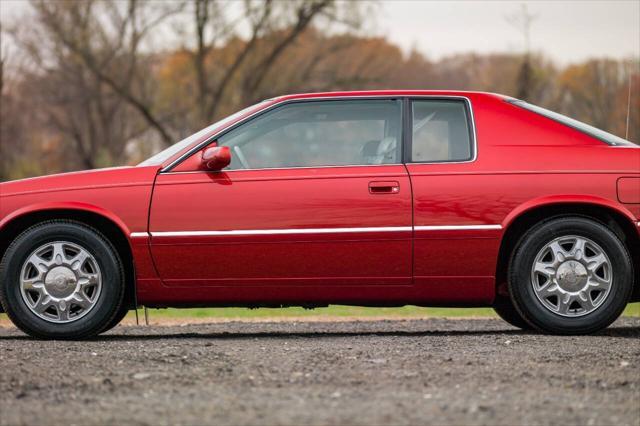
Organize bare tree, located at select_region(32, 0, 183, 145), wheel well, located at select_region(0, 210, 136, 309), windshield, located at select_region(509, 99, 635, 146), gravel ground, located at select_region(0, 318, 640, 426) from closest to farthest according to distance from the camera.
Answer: gravel ground, located at select_region(0, 318, 640, 426) → wheel well, located at select_region(0, 210, 136, 309) → windshield, located at select_region(509, 99, 635, 146) → bare tree, located at select_region(32, 0, 183, 145)

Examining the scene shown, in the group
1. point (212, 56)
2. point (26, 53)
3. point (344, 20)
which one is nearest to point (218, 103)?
point (212, 56)

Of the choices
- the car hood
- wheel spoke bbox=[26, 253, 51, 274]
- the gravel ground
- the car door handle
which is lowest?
the gravel ground

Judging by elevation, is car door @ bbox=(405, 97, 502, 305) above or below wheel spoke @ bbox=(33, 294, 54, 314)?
above

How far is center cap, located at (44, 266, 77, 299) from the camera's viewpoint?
692 centimetres

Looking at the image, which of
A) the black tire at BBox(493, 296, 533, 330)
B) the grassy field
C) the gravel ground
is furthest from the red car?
the grassy field

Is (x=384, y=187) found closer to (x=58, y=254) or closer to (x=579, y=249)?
(x=579, y=249)

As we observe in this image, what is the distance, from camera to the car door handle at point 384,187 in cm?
689

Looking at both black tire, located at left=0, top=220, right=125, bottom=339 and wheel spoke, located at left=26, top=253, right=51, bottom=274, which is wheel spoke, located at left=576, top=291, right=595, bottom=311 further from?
wheel spoke, located at left=26, top=253, right=51, bottom=274

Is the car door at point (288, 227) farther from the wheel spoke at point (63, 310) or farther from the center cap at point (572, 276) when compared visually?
the center cap at point (572, 276)

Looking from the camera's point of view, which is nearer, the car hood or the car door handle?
the car door handle

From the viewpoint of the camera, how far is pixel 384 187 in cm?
690

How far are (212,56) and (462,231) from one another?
26800mm

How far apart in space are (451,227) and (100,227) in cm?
231

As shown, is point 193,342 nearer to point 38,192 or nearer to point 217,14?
point 38,192
